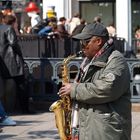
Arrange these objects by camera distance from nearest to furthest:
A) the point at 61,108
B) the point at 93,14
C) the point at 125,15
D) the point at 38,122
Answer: the point at 61,108
the point at 38,122
the point at 125,15
the point at 93,14

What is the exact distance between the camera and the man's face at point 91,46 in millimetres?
4617

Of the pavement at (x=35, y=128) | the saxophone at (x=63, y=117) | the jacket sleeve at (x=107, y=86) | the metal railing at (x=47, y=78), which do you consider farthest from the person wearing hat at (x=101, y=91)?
the metal railing at (x=47, y=78)

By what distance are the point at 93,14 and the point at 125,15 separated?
17.4 ft

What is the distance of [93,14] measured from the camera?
28.6 meters

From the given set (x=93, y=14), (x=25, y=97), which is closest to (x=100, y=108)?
(x=25, y=97)

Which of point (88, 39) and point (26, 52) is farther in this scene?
point (26, 52)

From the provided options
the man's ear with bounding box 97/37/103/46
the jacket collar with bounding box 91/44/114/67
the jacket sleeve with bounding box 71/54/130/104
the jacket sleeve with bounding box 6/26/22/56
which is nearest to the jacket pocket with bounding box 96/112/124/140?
the jacket sleeve with bounding box 71/54/130/104

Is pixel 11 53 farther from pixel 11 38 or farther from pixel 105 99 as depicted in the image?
pixel 105 99

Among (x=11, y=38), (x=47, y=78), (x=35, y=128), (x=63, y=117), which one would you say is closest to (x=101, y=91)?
(x=63, y=117)

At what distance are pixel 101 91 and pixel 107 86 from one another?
0.21 ft

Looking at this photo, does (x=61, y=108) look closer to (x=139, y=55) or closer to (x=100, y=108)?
(x=100, y=108)

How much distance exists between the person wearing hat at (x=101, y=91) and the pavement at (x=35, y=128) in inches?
185

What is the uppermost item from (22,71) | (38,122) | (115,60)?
(115,60)

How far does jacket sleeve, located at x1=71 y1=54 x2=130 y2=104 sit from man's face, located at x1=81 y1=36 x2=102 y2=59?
0.50 feet
